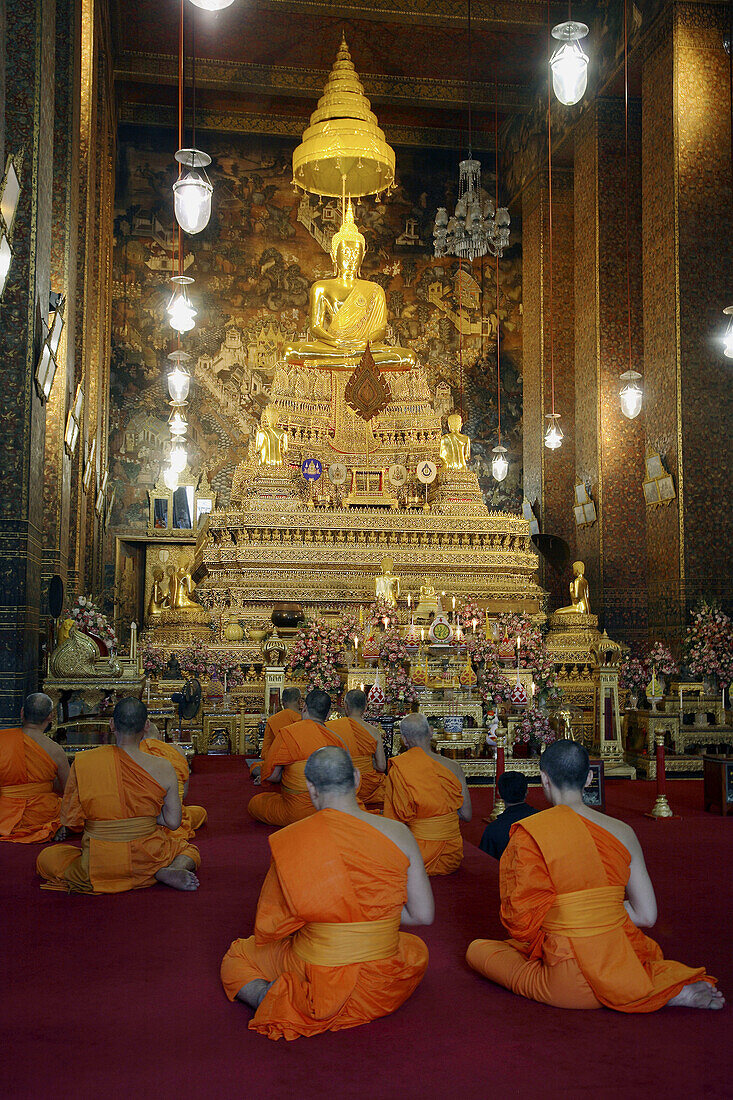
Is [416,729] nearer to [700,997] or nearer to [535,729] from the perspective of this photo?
[700,997]

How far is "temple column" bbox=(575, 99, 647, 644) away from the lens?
13.1 m

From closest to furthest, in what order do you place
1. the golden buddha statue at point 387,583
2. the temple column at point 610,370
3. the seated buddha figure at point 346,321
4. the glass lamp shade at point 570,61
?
the glass lamp shade at point 570,61, the golden buddha statue at point 387,583, the temple column at point 610,370, the seated buddha figure at point 346,321

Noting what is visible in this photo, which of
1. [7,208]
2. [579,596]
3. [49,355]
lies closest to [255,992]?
[7,208]

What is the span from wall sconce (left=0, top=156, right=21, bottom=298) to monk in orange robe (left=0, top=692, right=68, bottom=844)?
8.09 feet

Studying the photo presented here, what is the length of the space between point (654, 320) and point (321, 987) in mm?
10494

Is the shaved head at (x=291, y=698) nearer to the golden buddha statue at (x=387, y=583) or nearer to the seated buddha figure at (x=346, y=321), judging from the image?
the golden buddha statue at (x=387, y=583)

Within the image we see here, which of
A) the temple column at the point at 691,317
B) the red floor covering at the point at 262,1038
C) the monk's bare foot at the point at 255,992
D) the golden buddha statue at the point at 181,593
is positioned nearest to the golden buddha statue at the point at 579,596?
the temple column at the point at 691,317

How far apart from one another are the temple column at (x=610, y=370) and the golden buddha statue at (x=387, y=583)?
331 centimetres

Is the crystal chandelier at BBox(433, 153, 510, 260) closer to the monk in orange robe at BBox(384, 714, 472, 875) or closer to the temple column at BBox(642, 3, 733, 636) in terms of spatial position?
the temple column at BBox(642, 3, 733, 636)

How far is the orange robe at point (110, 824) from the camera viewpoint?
4168 millimetres

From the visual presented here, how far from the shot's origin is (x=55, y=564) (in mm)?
8750

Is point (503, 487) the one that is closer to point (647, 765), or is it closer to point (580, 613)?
point (580, 613)

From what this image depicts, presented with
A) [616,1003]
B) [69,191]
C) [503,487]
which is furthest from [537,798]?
[503,487]

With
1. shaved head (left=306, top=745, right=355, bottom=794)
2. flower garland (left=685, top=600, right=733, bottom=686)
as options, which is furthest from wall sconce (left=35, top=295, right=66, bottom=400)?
flower garland (left=685, top=600, right=733, bottom=686)
